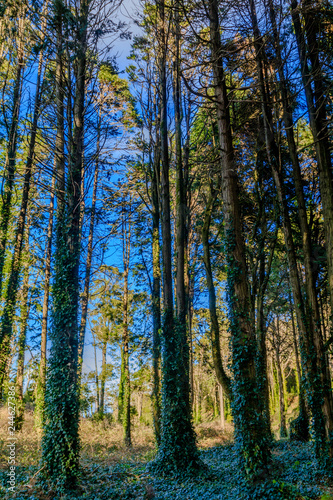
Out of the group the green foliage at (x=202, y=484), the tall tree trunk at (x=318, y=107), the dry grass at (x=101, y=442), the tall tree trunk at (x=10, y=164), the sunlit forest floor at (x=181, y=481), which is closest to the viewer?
the green foliage at (x=202, y=484)

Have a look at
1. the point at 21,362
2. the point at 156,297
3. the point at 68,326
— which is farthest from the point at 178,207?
the point at 21,362

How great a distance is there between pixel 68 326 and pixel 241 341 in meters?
4.01

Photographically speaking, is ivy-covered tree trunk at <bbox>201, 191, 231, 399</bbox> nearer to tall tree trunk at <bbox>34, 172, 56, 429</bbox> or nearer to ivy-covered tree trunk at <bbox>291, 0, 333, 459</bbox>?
ivy-covered tree trunk at <bbox>291, 0, 333, 459</bbox>

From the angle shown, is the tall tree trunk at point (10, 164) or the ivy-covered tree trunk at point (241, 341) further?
the tall tree trunk at point (10, 164)

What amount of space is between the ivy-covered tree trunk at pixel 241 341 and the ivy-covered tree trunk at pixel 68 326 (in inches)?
141

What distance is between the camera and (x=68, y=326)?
798cm

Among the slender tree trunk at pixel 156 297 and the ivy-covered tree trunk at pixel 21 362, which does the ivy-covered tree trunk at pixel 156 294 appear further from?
the ivy-covered tree trunk at pixel 21 362

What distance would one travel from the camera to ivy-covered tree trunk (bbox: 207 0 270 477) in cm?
647

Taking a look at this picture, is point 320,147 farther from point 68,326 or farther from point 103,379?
point 103,379

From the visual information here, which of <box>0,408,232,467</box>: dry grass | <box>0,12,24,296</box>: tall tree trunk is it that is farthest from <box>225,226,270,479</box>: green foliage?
<box>0,12,24,296</box>: tall tree trunk

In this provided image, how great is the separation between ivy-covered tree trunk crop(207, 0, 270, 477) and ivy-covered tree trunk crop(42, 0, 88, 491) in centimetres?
358

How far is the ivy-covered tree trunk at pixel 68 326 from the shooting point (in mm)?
7191

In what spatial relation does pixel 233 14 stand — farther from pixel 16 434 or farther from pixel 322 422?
pixel 16 434

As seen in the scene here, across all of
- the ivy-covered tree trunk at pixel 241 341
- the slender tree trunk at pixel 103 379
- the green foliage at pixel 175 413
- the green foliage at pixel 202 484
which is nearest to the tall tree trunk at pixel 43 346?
the green foliage at pixel 202 484
